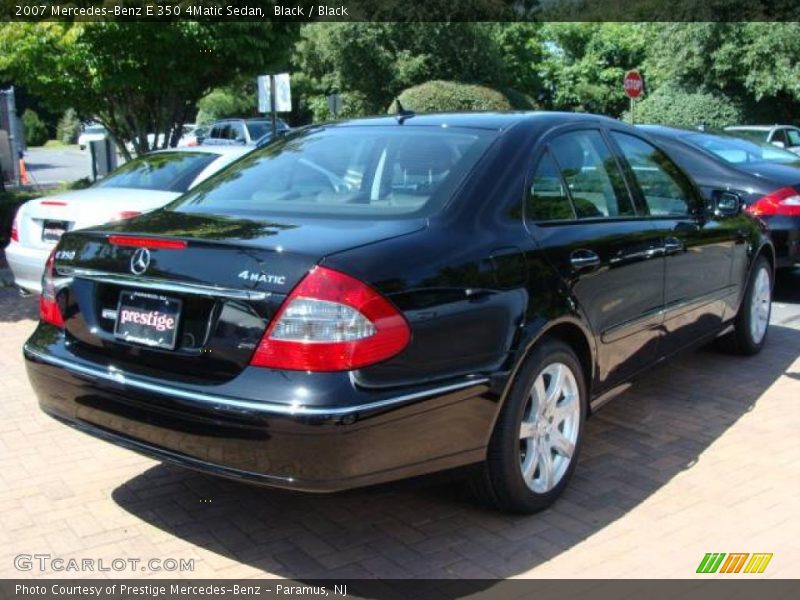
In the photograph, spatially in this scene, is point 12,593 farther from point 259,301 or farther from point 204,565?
point 259,301

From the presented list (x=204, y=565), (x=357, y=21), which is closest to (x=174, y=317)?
(x=204, y=565)

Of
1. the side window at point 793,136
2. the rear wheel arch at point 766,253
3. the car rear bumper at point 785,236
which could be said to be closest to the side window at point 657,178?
the rear wheel arch at point 766,253

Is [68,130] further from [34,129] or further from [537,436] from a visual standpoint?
[537,436]

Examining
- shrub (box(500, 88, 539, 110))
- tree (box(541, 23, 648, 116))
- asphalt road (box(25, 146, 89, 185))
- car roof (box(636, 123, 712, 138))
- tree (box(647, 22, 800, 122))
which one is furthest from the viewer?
tree (box(541, 23, 648, 116))

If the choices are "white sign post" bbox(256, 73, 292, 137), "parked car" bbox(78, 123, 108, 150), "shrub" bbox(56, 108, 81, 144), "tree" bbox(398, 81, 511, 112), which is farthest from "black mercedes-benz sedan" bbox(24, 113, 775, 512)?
"shrub" bbox(56, 108, 81, 144)

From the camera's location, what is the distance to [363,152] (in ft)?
12.9

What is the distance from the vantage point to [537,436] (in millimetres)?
3543

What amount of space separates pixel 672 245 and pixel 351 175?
1876 millimetres

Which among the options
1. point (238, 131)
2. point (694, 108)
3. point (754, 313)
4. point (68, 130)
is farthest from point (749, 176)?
point (68, 130)

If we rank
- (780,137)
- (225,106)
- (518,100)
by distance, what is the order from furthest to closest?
1. (225,106)
2. (518,100)
3. (780,137)

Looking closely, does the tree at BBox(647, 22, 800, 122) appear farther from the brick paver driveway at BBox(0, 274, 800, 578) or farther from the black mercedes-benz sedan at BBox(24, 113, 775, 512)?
the black mercedes-benz sedan at BBox(24, 113, 775, 512)

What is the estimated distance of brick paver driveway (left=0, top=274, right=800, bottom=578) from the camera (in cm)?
326

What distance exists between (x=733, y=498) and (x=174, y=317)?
2.59m

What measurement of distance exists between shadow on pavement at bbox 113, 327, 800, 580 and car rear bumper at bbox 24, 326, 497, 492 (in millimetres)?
158
